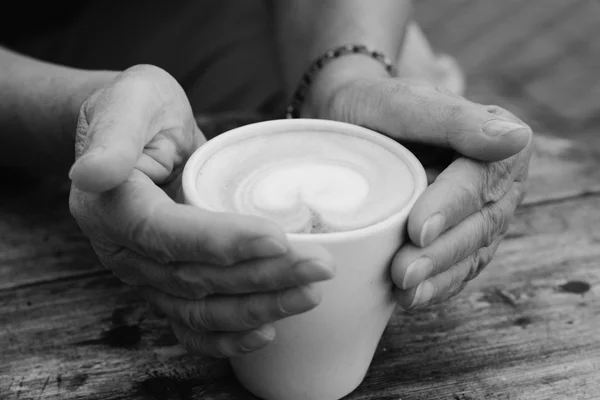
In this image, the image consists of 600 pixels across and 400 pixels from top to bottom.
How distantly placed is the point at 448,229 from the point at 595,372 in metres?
0.28

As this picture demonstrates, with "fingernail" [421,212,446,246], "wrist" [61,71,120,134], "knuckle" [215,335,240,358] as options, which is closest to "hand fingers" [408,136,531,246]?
"fingernail" [421,212,446,246]

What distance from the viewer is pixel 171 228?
729mm

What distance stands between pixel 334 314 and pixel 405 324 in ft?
0.89

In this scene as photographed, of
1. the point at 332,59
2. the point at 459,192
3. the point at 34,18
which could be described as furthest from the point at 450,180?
the point at 34,18

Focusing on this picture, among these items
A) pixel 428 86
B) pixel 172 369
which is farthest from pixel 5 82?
pixel 428 86

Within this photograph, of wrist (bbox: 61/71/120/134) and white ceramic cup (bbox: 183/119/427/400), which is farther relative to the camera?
wrist (bbox: 61/71/120/134)

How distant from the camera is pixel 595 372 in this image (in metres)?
0.91

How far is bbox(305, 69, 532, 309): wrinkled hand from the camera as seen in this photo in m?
0.80

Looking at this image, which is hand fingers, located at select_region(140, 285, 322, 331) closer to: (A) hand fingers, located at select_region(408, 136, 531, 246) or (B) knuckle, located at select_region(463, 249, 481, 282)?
(A) hand fingers, located at select_region(408, 136, 531, 246)

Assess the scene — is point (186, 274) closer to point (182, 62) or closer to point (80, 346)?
point (80, 346)

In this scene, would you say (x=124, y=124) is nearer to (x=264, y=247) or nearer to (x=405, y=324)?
(x=264, y=247)

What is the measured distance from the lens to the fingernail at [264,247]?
67 cm

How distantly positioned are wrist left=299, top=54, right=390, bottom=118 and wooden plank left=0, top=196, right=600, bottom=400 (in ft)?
1.25

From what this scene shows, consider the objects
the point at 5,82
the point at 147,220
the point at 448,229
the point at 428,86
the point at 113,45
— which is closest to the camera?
the point at 147,220
